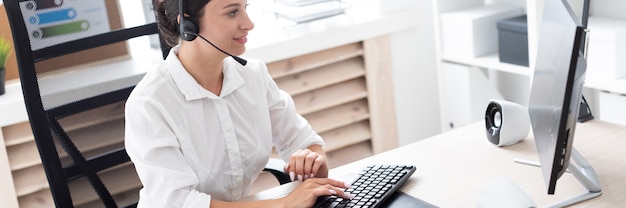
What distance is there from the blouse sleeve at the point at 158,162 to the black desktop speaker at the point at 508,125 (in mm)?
718

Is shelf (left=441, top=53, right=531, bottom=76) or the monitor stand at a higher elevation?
the monitor stand

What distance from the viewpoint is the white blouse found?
1.66 meters

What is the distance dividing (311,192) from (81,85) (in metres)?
0.60

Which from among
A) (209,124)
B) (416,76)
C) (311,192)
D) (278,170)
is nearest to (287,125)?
(278,170)

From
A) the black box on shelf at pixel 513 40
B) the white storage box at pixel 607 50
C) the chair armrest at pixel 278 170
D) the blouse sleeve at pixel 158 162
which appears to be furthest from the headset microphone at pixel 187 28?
the black box on shelf at pixel 513 40

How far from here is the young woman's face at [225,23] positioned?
5.82ft

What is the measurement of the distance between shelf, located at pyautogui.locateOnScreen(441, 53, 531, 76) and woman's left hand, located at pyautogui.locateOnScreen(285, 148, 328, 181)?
112cm

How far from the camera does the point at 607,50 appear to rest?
7.98 ft

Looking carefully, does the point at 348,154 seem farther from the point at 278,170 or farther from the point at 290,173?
the point at 290,173

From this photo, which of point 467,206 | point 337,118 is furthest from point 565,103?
point 337,118

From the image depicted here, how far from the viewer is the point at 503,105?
6.55ft

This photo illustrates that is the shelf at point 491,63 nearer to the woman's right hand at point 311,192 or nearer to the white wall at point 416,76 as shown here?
the white wall at point 416,76

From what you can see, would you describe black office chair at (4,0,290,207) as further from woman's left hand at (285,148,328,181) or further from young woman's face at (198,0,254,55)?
young woman's face at (198,0,254,55)

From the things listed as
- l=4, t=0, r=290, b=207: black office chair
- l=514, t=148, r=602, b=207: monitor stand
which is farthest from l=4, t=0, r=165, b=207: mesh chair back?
l=514, t=148, r=602, b=207: monitor stand
